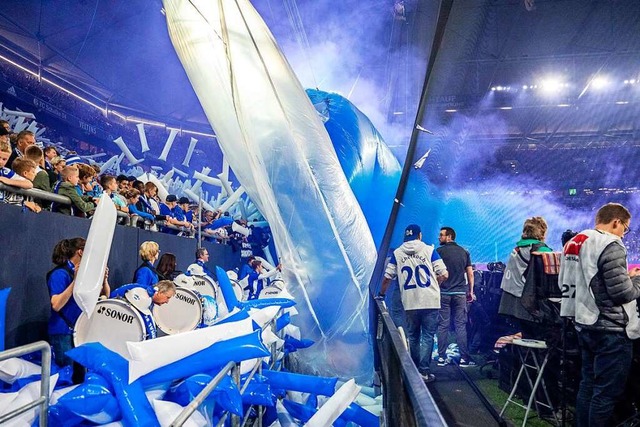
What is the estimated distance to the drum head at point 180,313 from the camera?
3111mm

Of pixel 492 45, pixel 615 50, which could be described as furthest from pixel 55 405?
pixel 615 50

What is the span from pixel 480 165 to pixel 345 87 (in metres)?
3.66

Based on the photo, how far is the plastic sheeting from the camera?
13.7 feet

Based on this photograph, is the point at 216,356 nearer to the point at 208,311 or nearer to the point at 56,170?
the point at 208,311

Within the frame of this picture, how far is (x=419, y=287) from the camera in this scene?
3.79 m

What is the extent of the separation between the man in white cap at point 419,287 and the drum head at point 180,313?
4.49 ft

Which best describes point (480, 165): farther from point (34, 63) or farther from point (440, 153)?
point (34, 63)

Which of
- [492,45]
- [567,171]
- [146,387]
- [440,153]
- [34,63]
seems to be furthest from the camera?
[34,63]

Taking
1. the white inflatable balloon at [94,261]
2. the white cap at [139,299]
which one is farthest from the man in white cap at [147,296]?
the white inflatable balloon at [94,261]

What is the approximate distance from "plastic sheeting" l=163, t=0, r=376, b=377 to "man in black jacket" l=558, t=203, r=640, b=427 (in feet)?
7.65

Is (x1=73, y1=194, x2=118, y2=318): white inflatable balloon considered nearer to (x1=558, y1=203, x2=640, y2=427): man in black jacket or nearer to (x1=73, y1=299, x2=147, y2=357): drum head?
(x1=73, y1=299, x2=147, y2=357): drum head

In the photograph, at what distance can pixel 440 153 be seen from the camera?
343 cm

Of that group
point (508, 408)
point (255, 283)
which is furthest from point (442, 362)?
point (255, 283)

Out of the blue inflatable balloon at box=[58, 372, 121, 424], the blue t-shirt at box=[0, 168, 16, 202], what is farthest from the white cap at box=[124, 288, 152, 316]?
the blue t-shirt at box=[0, 168, 16, 202]
